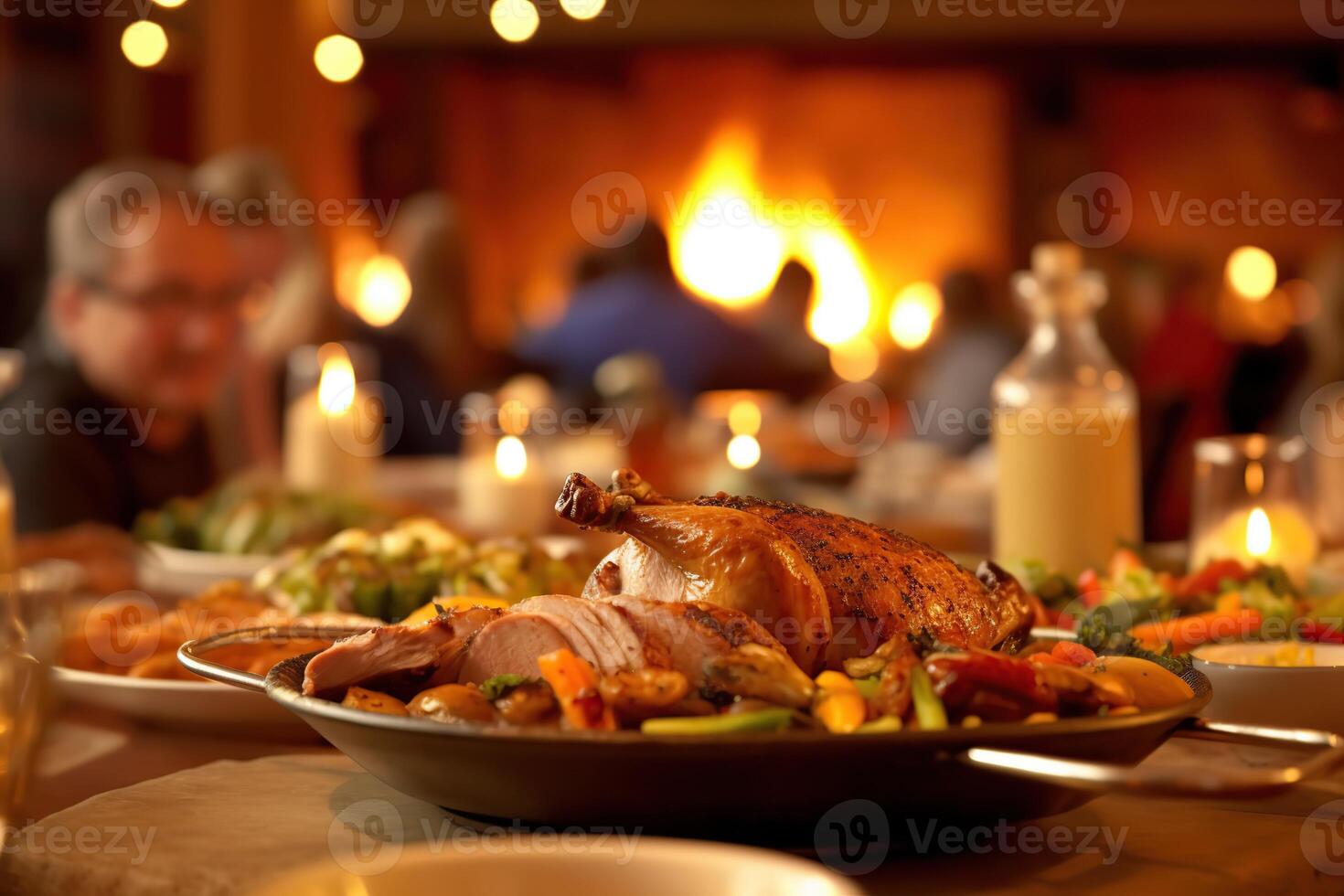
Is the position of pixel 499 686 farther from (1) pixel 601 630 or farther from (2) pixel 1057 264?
(2) pixel 1057 264

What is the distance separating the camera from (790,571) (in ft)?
3.69

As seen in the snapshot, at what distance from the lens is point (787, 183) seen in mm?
12164

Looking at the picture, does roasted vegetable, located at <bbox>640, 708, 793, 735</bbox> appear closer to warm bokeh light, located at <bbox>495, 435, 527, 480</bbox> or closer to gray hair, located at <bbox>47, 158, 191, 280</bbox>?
warm bokeh light, located at <bbox>495, 435, 527, 480</bbox>

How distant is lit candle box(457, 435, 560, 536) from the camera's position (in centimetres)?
351

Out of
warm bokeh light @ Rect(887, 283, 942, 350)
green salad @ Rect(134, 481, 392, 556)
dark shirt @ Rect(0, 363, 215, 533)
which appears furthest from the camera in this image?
warm bokeh light @ Rect(887, 283, 942, 350)

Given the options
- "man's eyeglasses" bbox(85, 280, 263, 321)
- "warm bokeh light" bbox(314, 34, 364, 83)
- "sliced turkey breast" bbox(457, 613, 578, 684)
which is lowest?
Result: "sliced turkey breast" bbox(457, 613, 578, 684)

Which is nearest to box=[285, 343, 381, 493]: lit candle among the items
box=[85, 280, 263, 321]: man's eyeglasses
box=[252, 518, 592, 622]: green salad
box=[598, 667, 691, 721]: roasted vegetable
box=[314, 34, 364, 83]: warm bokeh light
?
box=[85, 280, 263, 321]: man's eyeglasses

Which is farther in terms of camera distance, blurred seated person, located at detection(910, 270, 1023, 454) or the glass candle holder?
blurred seated person, located at detection(910, 270, 1023, 454)

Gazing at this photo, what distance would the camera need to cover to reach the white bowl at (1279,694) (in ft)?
4.15

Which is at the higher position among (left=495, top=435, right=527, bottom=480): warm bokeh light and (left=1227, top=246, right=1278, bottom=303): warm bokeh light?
(left=1227, top=246, right=1278, bottom=303): warm bokeh light

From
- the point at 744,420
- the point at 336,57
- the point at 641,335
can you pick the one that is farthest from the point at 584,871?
the point at 336,57

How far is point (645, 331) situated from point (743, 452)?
4.32 m

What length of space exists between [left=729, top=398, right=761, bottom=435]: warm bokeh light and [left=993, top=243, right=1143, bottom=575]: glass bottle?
1442mm

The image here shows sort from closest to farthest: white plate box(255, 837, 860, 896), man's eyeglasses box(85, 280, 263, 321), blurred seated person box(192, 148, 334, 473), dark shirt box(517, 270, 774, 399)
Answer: white plate box(255, 837, 860, 896), man's eyeglasses box(85, 280, 263, 321), blurred seated person box(192, 148, 334, 473), dark shirt box(517, 270, 774, 399)
